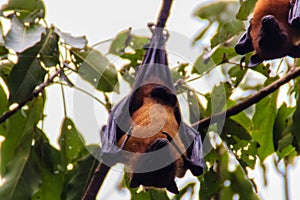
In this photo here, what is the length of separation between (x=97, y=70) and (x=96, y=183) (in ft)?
2.39

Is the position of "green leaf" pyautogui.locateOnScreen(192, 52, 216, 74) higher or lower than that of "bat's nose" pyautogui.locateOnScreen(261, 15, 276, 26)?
lower

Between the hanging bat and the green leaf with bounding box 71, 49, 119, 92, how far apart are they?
150 cm

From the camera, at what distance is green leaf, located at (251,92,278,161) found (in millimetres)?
Result: 4672

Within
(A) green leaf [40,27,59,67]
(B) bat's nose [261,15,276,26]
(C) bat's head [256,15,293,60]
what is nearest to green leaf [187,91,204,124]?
(A) green leaf [40,27,59,67]

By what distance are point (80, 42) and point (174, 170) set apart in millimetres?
970

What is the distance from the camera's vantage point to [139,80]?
4230 millimetres

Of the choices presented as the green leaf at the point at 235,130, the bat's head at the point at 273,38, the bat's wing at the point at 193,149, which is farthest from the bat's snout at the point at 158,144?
the green leaf at the point at 235,130

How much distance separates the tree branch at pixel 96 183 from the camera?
403 centimetres

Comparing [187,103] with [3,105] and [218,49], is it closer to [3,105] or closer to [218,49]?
[218,49]

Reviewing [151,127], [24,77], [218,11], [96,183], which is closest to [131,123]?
[151,127]

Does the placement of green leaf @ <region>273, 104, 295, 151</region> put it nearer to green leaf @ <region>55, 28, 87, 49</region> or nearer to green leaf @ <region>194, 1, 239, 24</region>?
green leaf @ <region>194, 1, 239, 24</region>

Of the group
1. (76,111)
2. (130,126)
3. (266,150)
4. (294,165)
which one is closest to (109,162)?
(130,126)

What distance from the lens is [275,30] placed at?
277 centimetres

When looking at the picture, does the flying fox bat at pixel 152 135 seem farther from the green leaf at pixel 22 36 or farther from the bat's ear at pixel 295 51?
the bat's ear at pixel 295 51
